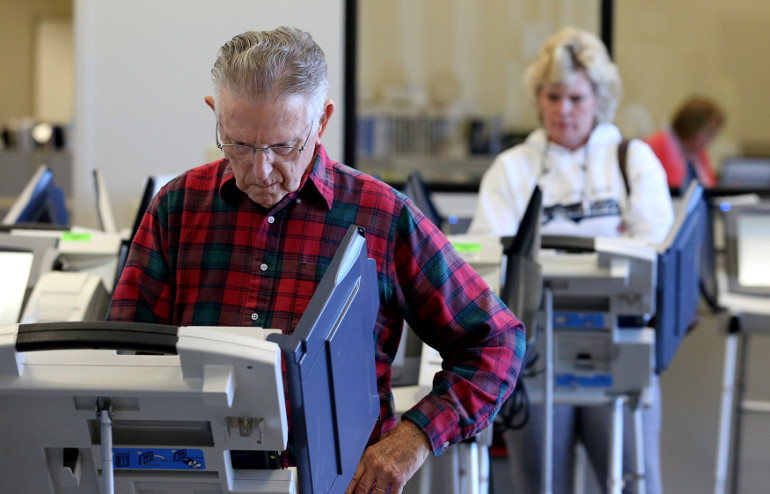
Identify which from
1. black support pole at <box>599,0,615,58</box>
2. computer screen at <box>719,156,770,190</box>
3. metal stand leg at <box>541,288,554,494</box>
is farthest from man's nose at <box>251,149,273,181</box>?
computer screen at <box>719,156,770,190</box>

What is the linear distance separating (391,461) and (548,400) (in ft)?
4.26

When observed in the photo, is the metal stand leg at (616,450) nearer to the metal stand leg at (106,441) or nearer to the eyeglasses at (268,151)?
the eyeglasses at (268,151)

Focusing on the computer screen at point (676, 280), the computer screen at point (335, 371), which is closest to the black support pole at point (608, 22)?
the computer screen at point (676, 280)

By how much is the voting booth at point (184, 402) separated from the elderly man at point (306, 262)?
0.24 metres

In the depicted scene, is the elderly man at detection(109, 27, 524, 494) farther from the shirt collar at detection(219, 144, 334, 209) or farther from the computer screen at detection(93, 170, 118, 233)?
the computer screen at detection(93, 170, 118, 233)

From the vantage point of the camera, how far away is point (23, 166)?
7.30 m

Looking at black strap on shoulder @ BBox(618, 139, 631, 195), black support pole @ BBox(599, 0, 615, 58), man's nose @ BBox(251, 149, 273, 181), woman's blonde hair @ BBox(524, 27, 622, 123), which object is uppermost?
black support pole @ BBox(599, 0, 615, 58)

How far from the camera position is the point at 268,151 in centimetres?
141

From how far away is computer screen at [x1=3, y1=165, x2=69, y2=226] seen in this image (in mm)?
2842

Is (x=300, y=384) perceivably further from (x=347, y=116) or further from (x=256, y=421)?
(x=347, y=116)

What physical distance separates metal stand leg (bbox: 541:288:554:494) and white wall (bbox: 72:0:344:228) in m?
2.27

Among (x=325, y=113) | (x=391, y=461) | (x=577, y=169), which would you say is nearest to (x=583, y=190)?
(x=577, y=169)

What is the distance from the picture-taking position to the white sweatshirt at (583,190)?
3125 mm

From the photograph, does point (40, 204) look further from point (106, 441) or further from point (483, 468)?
point (106, 441)
